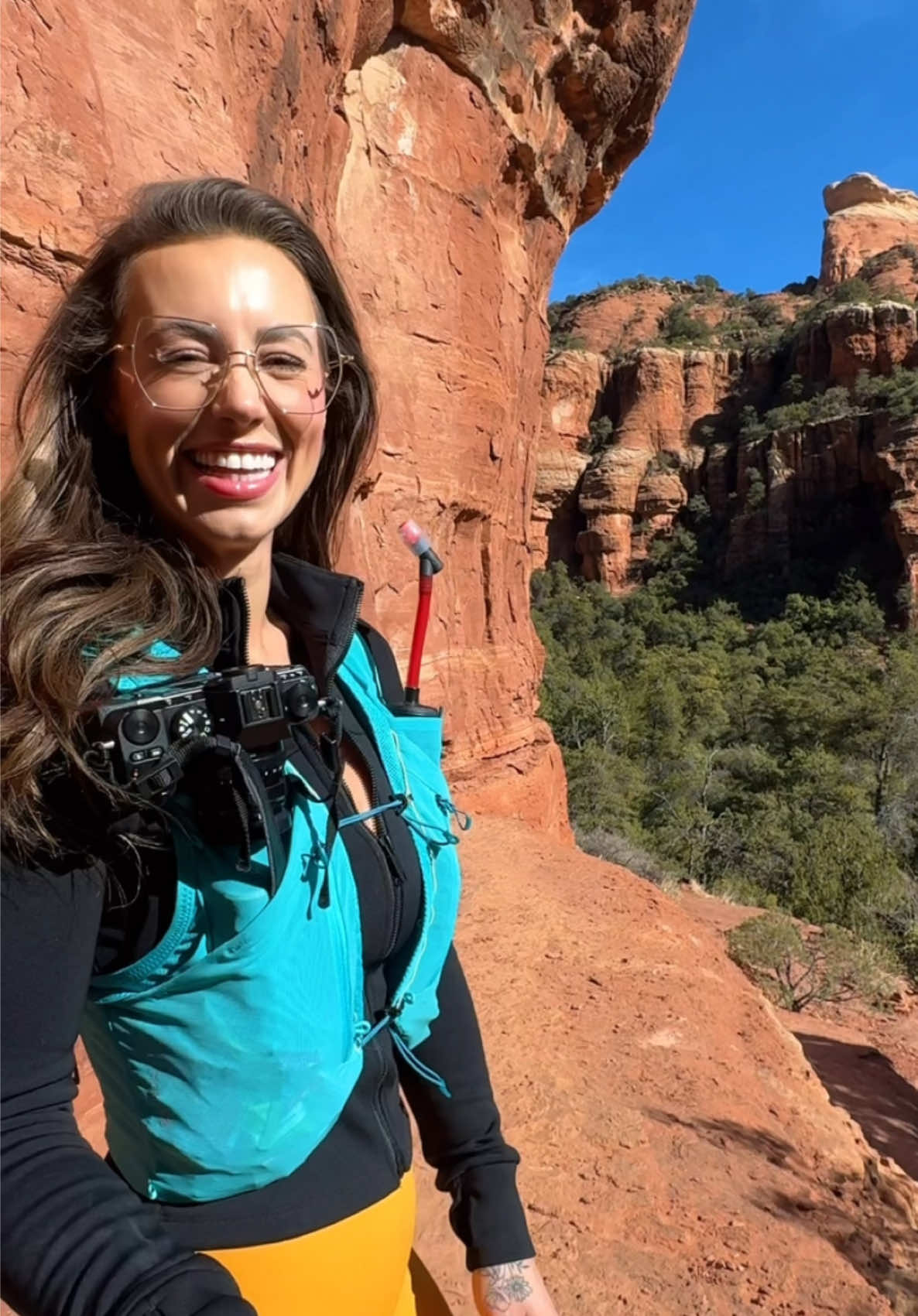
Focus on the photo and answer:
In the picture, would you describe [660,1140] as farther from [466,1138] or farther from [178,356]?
[178,356]

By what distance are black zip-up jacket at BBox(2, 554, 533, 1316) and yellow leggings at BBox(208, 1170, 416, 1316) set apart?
0.01m

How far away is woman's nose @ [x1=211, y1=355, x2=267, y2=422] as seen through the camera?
991mm

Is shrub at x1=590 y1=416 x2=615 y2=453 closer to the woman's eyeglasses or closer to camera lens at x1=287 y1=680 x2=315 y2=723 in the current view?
the woman's eyeglasses

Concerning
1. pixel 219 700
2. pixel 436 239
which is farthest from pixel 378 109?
pixel 219 700

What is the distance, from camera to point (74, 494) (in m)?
0.99

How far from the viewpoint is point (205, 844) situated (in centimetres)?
85

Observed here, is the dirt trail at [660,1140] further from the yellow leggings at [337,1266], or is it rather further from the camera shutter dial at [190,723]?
the camera shutter dial at [190,723]

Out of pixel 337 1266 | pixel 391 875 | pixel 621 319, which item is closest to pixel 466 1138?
pixel 337 1266

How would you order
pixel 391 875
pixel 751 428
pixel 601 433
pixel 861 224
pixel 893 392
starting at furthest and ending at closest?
pixel 861 224, pixel 601 433, pixel 751 428, pixel 893 392, pixel 391 875

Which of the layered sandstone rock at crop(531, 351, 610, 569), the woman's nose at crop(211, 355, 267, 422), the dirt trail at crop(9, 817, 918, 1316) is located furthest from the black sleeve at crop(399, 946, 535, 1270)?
the layered sandstone rock at crop(531, 351, 610, 569)

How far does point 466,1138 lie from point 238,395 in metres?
1.21

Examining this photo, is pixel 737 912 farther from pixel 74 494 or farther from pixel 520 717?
pixel 74 494

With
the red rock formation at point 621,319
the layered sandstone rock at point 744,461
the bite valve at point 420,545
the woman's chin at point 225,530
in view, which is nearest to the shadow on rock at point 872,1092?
the bite valve at point 420,545

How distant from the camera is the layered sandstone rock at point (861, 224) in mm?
54156
